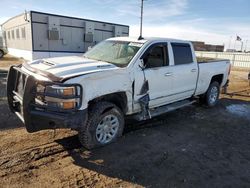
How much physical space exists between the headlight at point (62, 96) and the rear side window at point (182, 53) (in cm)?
293

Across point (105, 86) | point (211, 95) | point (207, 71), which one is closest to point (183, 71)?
point (207, 71)

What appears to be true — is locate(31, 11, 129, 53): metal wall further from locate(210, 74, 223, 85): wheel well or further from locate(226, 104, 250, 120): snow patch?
locate(226, 104, 250, 120): snow patch

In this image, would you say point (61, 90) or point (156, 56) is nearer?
point (61, 90)

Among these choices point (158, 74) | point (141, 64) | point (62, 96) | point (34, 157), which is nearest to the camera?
point (62, 96)

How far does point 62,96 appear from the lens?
3.53m

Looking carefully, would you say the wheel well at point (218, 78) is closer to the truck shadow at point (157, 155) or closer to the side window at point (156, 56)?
the truck shadow at point (157, 155)

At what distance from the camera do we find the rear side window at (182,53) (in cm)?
569

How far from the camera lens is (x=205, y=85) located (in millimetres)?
7023

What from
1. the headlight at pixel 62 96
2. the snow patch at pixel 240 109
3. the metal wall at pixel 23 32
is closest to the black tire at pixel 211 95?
the snow patch at pixel 240 109

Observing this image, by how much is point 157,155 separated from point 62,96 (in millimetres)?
1958

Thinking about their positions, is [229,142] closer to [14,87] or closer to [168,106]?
[168,106]

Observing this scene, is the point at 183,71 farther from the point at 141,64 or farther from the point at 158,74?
the point at 141,64

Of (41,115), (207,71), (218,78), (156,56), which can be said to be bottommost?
(41,115)

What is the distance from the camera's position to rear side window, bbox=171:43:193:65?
569 centimetres
